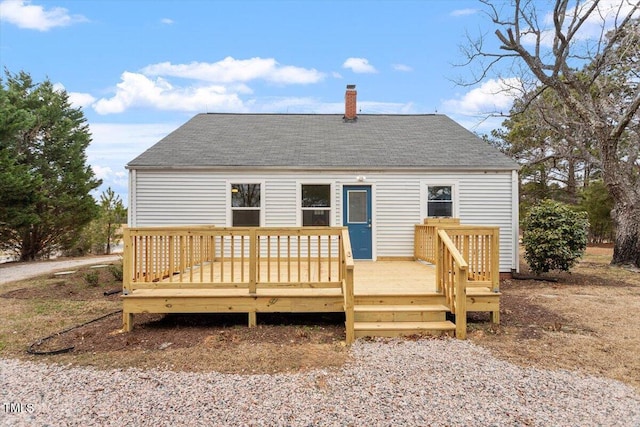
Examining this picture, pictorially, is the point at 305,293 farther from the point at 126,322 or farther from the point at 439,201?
the point at 439,201

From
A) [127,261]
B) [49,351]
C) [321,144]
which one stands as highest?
[321,144]

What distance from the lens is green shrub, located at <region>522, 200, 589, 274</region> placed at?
8.59m

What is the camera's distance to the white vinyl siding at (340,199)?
8984 millimetres

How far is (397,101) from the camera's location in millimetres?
17609

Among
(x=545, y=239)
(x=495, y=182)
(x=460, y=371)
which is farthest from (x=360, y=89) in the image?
(x=460, y=371)

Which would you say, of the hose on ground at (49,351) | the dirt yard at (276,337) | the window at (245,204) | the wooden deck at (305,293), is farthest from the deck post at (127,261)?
the window at (245,204)

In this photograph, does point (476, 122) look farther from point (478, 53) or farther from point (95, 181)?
point (95, 181)

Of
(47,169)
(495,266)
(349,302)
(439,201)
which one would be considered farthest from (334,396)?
(47,169)

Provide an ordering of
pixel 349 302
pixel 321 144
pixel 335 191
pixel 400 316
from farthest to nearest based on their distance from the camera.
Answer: pixel 321 144, pixel 335 191, pixel 400 316, pixel 349 302

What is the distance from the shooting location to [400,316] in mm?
4863

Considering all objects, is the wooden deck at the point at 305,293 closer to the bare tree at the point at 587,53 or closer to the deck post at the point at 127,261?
the deck post at the point at 127,261

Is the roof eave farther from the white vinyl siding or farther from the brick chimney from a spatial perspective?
the brick chimney

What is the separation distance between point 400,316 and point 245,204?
5.33 metres

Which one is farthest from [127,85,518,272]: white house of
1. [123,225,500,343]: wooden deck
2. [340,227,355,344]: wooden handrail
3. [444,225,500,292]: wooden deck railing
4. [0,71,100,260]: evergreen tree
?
[0,71,100,260]: evergreen tree
